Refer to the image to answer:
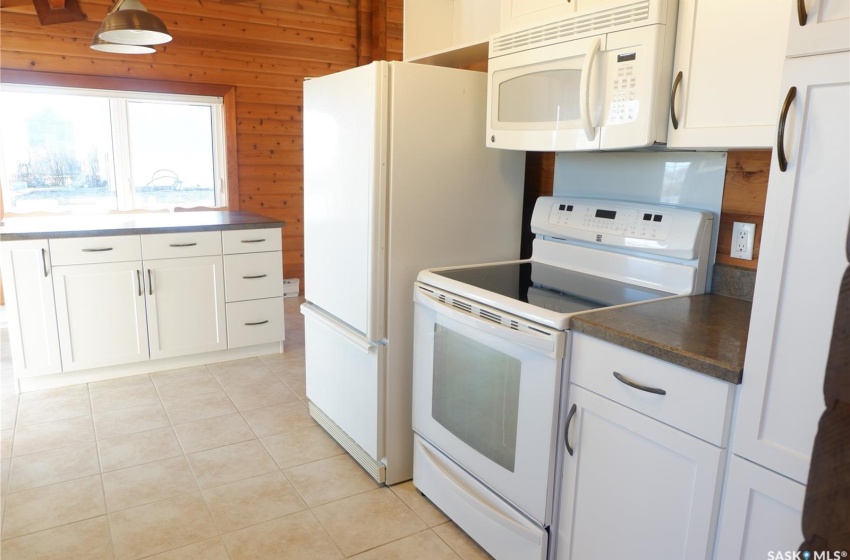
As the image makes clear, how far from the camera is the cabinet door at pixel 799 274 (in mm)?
1104

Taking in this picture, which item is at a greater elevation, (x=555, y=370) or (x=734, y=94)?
(x=734, y=94)

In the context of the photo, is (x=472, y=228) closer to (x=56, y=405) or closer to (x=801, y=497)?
(x=801, y=497)

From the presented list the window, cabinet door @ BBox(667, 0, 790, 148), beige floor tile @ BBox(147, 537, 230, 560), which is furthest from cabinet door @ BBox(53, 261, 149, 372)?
cabinet door @ BBox(667, 0, 790, 148)

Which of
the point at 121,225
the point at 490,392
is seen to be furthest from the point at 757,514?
the point at 121,225

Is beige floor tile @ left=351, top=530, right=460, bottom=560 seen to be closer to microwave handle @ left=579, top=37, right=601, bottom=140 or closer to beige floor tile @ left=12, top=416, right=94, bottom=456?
microwave handle @ left=579, top=37, right=601, bottom=140

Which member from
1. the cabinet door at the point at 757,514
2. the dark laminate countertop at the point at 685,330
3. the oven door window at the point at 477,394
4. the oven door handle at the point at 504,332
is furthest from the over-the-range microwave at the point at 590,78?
the cabinet door at the point at 757,514

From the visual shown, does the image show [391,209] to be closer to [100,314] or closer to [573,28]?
[573,28]

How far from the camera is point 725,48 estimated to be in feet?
5.17

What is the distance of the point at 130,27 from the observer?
2.74m

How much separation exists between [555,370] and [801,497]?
2.07 ft

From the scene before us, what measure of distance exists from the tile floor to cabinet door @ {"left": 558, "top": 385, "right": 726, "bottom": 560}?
544 mm

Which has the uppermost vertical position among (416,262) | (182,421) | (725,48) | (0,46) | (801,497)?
(0,46)

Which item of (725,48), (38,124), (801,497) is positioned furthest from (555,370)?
(38,124)

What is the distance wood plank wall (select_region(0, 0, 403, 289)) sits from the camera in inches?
178
